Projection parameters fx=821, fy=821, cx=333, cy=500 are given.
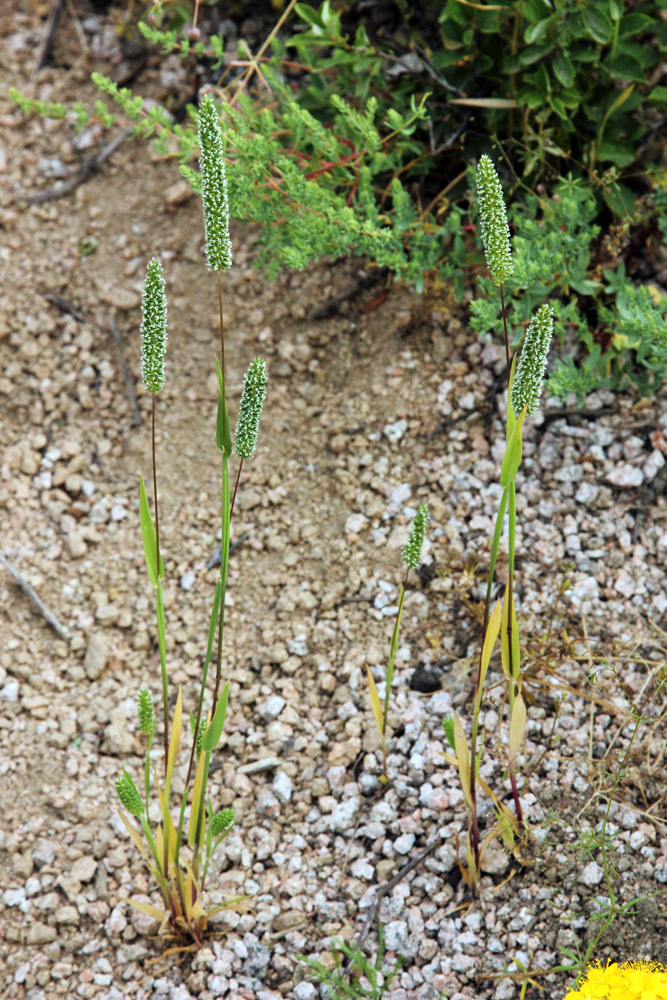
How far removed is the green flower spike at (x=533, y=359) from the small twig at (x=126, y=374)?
1.74 m

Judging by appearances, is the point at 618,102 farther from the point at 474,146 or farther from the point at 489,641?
the point at 489,641

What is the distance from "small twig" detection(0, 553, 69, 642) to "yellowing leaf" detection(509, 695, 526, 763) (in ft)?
4.60

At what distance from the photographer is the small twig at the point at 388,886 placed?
6.20 feet

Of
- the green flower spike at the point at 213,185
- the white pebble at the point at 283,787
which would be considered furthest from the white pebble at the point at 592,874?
the green flower spike at the point at 213,185

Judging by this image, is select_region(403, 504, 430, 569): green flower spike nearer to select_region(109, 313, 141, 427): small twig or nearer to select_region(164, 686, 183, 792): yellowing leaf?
select_region(164, 686, 183, 792): yellowing leaf

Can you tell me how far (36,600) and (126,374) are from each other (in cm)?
89

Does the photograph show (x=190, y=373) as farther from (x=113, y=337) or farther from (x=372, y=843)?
(x=372, y=843)

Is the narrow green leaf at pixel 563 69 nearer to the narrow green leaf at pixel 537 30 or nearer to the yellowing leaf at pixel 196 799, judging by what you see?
the narrow green leaf at pixel 537 30

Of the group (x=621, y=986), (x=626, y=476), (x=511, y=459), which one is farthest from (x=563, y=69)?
(x=621, y=986)

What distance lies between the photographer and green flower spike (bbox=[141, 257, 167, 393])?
1434 millimetres

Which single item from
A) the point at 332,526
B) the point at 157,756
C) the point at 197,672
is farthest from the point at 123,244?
the point at 157,756

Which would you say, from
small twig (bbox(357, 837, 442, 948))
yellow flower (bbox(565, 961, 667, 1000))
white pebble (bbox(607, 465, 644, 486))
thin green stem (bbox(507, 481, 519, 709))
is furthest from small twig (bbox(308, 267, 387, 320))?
yellow flower (bbox(565, 961, 667, 1000))

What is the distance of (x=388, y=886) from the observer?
195cm

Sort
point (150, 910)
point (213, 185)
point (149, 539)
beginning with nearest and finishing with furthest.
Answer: point (213, 185), point (149, 539), point (150, 910)
